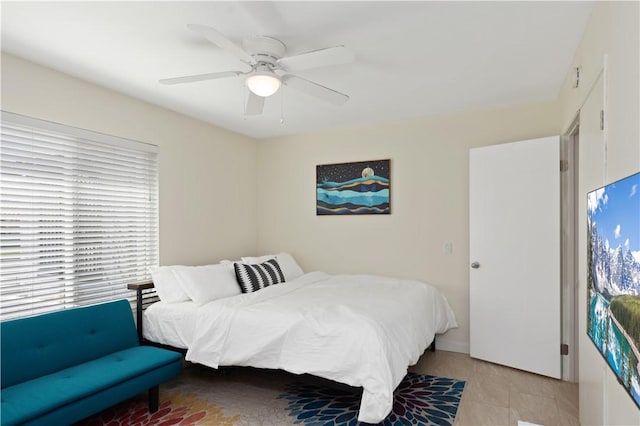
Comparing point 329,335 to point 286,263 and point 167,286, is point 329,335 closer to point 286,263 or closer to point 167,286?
point 167,286

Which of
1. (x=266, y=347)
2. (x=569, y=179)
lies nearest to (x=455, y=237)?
(x=569, y=179)

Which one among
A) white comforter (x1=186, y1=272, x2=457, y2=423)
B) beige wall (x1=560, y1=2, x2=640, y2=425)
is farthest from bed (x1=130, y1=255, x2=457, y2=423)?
beige wall (x1=560, y1=2, x2=640, y2=425)

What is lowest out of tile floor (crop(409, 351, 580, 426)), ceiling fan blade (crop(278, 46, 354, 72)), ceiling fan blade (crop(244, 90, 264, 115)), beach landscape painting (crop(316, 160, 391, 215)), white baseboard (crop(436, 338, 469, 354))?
tile floor (crop(409, 351, 580, 426))

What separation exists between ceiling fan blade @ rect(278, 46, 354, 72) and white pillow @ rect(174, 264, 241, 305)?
1.97 meters

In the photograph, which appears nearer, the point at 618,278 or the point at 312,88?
the point at 618,278

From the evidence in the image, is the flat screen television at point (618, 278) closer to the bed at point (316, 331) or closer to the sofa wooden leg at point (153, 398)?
the bed at point (316, 331)

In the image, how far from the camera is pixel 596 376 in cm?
197

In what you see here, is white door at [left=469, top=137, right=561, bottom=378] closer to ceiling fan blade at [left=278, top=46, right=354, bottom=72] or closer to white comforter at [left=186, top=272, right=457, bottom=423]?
white comforter at [left=186, top=272, right=457, bottom=423]

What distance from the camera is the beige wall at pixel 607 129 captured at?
4.51 ft

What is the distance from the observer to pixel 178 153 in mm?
3889

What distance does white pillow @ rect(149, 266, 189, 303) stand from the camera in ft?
10.9

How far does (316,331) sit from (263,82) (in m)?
1.67

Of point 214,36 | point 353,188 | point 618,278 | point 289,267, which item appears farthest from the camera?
point 353,188

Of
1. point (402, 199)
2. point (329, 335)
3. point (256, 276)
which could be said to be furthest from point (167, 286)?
point (402, 199)
